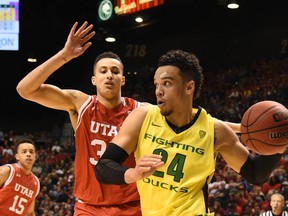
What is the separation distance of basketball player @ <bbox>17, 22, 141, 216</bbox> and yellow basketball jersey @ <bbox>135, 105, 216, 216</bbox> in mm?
770

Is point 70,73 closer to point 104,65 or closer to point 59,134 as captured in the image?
point 59,134

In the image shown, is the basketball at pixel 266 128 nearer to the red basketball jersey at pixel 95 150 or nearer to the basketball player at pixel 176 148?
the basketball player at pixel 176 148

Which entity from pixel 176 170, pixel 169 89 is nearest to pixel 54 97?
pixel 169 89

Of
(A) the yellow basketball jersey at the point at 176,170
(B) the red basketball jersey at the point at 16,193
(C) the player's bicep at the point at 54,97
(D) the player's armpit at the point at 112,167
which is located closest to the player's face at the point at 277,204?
(B) the red basketball jersey at the point at 16,193

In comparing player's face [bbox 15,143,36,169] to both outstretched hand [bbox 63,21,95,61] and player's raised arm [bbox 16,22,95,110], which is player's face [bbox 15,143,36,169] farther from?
outstretched hand [bbox 63,21,95,61]

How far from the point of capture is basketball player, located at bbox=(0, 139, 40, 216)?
6.43m

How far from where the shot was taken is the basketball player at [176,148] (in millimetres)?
Answer: 2789

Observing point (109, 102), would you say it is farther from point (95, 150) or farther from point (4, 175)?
point (4, 175)

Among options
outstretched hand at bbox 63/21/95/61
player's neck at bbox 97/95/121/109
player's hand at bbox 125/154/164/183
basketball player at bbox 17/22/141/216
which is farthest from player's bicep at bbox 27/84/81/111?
player's hand at bbox 125/154/164/183

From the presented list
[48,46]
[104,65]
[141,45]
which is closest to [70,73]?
[48,46]

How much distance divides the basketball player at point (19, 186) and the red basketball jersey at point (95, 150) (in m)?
2.75

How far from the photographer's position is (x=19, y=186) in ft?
21.5

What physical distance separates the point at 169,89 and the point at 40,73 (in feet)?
3.71

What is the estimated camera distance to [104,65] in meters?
3.99
